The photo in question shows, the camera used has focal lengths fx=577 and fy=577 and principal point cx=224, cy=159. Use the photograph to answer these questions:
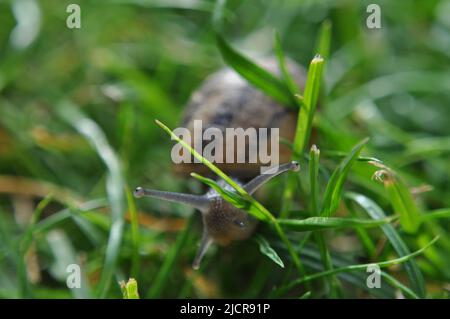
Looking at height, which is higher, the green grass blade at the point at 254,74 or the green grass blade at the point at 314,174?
the green grass blade at the point at 254,74

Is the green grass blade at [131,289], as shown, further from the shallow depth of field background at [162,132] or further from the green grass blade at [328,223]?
the green grass blade at [328,223]

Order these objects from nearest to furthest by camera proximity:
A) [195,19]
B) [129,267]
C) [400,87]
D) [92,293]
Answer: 1. [92,293]
2. [129,267]
3. [400,87]
4. [195,19]

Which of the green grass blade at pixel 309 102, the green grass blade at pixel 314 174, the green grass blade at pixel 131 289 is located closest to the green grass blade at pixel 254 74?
the green grass blade at pixel 309 102

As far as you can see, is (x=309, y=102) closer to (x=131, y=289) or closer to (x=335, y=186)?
(x=335, y=186)

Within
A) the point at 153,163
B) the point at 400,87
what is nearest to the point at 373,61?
the point at 400,87

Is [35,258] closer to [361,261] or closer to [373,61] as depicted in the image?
[361,261]

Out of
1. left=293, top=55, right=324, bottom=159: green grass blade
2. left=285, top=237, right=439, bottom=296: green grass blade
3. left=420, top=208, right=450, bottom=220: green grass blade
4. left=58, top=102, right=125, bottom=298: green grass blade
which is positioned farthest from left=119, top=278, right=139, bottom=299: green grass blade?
left=420, top=208, right=450, bottom=220: green grass blade

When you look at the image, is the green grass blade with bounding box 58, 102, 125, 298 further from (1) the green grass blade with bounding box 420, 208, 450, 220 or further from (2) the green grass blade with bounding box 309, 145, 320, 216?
(1) the green grass blade with bounding box 420, 208, 450, 220
